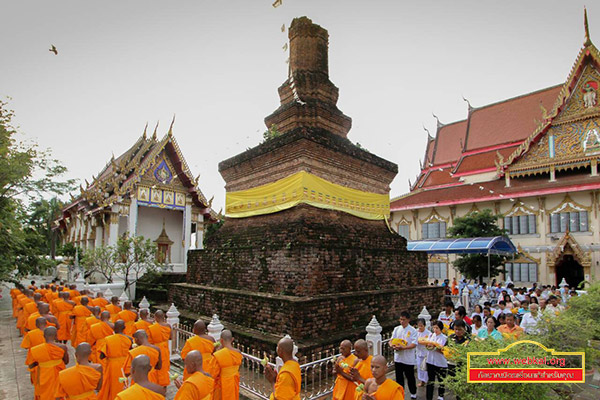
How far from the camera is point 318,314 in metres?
6.94

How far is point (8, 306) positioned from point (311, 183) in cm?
1769

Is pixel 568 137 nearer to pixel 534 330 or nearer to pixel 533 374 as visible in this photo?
pixel 534 330

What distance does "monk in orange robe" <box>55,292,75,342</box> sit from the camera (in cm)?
991

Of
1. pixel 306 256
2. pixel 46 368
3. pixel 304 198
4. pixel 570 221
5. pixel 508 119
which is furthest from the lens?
pixel 508 119

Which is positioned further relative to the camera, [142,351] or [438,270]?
[438,270]

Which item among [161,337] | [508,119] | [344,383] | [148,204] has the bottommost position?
[161,337]

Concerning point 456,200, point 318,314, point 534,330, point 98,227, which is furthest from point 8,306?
point 456,200

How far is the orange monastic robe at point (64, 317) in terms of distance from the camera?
9906 mm

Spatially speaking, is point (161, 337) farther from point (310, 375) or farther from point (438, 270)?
point (438, 270)

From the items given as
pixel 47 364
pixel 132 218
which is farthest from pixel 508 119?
pixel 47 364

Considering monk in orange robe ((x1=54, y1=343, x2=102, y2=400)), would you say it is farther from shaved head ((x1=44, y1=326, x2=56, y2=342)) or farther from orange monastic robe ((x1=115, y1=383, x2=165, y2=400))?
orange monastic robe ((x1=115, y1=383, x2=165, y2=400))

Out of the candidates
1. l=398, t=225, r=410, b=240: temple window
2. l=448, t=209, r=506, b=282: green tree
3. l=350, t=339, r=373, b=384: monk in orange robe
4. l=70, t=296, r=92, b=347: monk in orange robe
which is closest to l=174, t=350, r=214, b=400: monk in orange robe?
l=350, t=339, r=373, b=384: monk in orange robe

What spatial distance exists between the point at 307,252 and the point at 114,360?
367 centimetres

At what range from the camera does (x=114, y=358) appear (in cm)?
562
